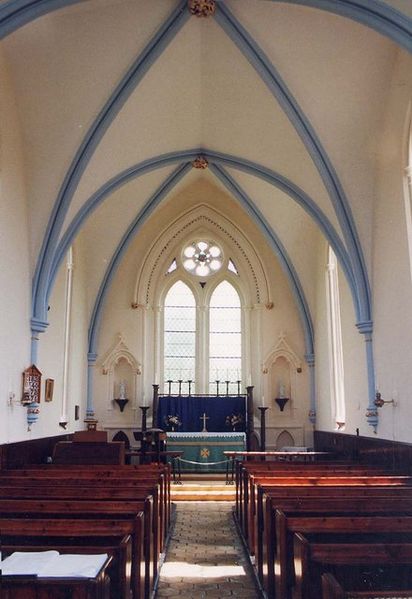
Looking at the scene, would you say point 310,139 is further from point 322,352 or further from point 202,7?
point 322,352

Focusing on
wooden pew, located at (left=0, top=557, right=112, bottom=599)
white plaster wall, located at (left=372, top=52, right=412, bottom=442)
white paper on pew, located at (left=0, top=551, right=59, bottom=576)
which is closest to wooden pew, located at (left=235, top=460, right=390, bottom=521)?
white plaster wall, located at (left=372, top=52, right=412, bottom=442)

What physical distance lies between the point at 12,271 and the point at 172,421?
676cm

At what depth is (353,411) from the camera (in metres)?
12.3

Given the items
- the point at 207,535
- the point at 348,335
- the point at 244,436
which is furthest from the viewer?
the point at 244,436

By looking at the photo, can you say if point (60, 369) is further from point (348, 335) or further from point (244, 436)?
point (348, 335)

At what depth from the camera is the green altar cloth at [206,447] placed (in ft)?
47.8

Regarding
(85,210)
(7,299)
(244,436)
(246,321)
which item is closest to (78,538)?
(7,299)

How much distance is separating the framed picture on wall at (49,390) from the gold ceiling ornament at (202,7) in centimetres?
763

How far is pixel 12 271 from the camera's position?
10391 mm

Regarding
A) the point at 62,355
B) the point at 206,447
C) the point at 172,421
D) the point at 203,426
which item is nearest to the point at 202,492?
the point at 206,447

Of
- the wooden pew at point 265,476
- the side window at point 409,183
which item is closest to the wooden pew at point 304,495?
the wooden pew at point 265,476

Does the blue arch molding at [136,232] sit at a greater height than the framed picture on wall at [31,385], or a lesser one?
greater

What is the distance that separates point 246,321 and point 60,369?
5647mm

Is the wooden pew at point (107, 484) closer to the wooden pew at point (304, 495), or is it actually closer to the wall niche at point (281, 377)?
the wooden pew at point (304, 495)
